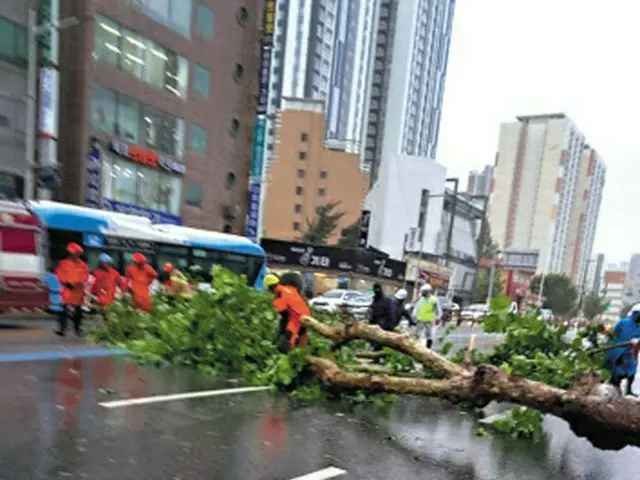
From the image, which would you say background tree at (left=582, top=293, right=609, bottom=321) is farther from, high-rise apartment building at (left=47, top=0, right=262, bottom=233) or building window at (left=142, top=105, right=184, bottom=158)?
building window at (left=142, top=105, right=184, bottom=158)

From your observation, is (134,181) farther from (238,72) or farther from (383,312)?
(383,312)

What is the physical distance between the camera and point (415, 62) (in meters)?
107

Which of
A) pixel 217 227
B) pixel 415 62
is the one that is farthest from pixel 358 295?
pixel 415 62

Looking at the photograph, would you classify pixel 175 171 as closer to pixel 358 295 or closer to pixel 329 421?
pixel 358 295

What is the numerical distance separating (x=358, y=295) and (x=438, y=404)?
2151 centimetres

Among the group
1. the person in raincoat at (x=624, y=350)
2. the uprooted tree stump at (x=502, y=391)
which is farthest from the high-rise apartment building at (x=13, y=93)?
the person in raincoat at (x=624, y=350)

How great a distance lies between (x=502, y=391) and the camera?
5.48 m

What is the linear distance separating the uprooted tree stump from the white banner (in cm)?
1620

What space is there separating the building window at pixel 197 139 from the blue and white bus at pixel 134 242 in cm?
1212

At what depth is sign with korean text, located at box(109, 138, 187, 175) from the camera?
80.1 feet

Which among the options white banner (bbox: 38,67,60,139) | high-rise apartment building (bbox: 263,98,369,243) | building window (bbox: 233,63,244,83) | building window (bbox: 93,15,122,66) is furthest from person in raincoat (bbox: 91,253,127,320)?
high-rise apartment building (bbox: 263,98,369,243)

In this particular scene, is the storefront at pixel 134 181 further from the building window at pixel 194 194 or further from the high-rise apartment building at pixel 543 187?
the high-rise apartment building at pixel 543 187

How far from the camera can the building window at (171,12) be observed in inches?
1028

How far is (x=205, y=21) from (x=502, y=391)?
1134 inches
